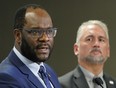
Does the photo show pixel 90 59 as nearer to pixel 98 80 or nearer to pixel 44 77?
pixel 98 80

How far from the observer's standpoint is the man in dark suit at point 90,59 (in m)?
1.96

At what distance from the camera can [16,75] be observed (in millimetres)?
1271

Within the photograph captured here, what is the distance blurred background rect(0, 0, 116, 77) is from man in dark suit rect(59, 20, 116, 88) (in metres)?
1.45

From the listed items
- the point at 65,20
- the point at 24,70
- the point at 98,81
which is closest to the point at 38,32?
the point at 24,70

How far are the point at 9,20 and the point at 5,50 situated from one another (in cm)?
35

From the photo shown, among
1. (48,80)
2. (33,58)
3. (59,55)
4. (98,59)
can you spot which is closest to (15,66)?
(33,58)

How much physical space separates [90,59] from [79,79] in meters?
0.15

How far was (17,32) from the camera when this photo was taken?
51.4 inches

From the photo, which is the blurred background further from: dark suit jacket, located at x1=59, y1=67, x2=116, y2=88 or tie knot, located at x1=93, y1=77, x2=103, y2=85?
tie knot, located at x1=93, y1=77, x2=103, y2=85

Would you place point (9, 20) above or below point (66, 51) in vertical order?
above

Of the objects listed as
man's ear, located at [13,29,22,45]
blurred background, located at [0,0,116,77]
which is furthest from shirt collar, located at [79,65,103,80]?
blurred background, located at [0,0,116,77]

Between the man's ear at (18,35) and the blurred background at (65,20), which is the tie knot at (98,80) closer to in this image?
the man's ear at (18,35)

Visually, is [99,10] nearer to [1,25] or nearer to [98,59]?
[1,25]

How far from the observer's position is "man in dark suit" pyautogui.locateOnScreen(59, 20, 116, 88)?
1.96 m
